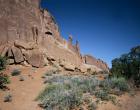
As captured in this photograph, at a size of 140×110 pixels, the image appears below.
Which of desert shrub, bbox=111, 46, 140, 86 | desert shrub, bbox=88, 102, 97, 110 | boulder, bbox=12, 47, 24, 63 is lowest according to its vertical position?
desert shrub, bbox=88, 102, 97, 110

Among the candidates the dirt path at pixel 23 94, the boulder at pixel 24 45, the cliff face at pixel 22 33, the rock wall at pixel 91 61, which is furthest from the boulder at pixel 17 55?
the rock wall at pixel 91 61

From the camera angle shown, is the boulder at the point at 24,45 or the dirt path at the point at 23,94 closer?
the dirt path at the point at 23,94

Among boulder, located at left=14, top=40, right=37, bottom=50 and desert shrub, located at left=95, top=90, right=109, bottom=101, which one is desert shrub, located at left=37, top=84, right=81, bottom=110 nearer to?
desert shrub, located at left=95, top=90, right=109, bottom=101

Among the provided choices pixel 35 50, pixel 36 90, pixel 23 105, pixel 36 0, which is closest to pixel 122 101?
pixel 23 105

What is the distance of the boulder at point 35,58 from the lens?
72.5 ft

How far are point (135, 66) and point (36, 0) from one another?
20.6 meters

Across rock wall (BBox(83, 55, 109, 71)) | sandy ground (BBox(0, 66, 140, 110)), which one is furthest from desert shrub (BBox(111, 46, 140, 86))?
rock wall (BBox(83, 55, 109, 71))

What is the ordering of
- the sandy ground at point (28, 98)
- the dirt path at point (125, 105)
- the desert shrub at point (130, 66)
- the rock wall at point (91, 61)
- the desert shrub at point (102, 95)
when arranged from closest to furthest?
1. the dirt path at point (125, 105)
2. the sandy ground at point (28, 98)
3. the desert shrub at point (102, 95)
4. the desert shrub at point (130, 66)
5. the rock wall at point (91, 61)

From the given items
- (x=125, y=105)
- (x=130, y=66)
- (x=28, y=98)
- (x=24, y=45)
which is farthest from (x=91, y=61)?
(x=125, y=105)

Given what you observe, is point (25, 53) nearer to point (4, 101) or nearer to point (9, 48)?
point (9, 48)

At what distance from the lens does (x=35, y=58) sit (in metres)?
22.5

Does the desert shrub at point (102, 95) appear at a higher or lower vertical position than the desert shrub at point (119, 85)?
lower

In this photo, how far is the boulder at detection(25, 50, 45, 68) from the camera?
22.1 meters

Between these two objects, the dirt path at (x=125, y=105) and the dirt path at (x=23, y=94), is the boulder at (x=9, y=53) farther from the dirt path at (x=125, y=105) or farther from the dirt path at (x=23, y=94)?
the dirt path at (x=125, y=105)
